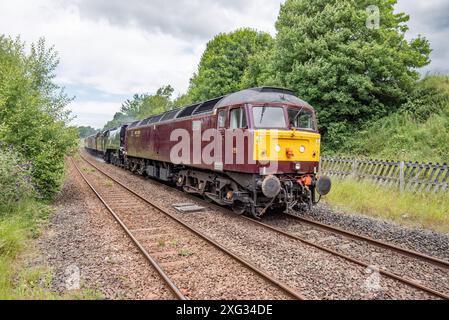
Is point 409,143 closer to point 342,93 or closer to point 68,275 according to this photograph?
point 342,93

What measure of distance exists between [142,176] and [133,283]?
14850 millimetres

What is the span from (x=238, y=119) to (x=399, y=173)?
232 inches

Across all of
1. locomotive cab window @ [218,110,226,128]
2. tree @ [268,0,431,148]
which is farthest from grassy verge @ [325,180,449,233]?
tree @ [268,0,431,148]

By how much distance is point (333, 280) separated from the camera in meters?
5.10

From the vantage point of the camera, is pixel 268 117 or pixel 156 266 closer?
pixel 156 266

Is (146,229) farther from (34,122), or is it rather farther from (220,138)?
(34,122)

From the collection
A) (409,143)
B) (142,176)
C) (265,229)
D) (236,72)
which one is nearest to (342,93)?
(409,143)

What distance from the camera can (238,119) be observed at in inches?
344

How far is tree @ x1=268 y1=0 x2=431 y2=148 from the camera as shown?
15617 millimetres

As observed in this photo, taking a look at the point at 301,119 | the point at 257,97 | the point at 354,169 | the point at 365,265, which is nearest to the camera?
the point at 365,265

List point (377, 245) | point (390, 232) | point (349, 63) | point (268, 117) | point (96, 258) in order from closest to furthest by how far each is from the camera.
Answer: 1. point (96, 258)
2. point (377, 245)
3. point (390, 232)
4. point (268, 117)
5. point (349, 63)

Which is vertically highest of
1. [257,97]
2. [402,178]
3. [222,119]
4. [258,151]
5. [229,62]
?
[229,62]

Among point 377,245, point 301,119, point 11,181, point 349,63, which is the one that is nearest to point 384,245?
point 377,245

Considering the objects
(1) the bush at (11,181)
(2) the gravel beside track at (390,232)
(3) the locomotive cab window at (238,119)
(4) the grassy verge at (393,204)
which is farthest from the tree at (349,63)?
(1) the bush at (11,181)
